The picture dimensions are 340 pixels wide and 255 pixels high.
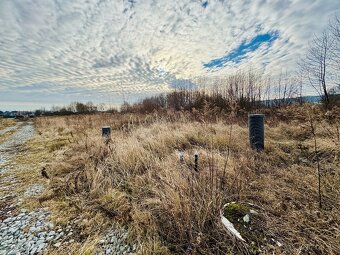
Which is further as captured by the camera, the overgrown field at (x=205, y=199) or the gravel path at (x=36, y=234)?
the gravel path at (x=36, y=234)

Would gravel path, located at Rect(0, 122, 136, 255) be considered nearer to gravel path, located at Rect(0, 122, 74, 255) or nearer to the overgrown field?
gravel path, located at Rect(0, 122, 74, 255)

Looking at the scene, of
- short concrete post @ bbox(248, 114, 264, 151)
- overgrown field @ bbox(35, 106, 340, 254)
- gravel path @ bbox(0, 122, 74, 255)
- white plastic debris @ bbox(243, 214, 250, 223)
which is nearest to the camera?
overgrown field @ bbox(35, 106, 340, 254)

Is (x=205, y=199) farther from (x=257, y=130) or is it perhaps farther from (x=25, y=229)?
(x=257, y=130)

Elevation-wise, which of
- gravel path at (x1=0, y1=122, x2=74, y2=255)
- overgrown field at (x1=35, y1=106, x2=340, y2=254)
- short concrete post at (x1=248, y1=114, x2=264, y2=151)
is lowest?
gravel path at (x1=0, y1=122, x2=74, y2=255)

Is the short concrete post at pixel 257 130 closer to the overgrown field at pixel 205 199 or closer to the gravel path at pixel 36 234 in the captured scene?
the overgrown field at pixel 205 199

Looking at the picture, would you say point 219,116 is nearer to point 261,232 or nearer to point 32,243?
point 261,232

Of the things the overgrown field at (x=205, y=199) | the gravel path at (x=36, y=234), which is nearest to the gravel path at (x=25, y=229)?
the gravel path at (x=36, y=234)

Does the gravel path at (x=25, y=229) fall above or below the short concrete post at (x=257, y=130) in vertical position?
below

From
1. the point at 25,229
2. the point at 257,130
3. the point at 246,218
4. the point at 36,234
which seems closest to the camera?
the point at 246,218

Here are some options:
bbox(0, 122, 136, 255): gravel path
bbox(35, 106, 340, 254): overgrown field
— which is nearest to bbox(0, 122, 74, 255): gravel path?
bbox(0, 122, 136, 255): gravel path

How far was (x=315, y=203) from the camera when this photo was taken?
2.06 meters

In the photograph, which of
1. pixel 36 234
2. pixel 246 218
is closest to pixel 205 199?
pixel 246 218

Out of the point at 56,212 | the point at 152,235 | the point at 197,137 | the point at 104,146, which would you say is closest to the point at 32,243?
the point at 56,212

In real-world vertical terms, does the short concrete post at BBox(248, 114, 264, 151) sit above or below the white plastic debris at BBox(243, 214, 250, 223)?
above
